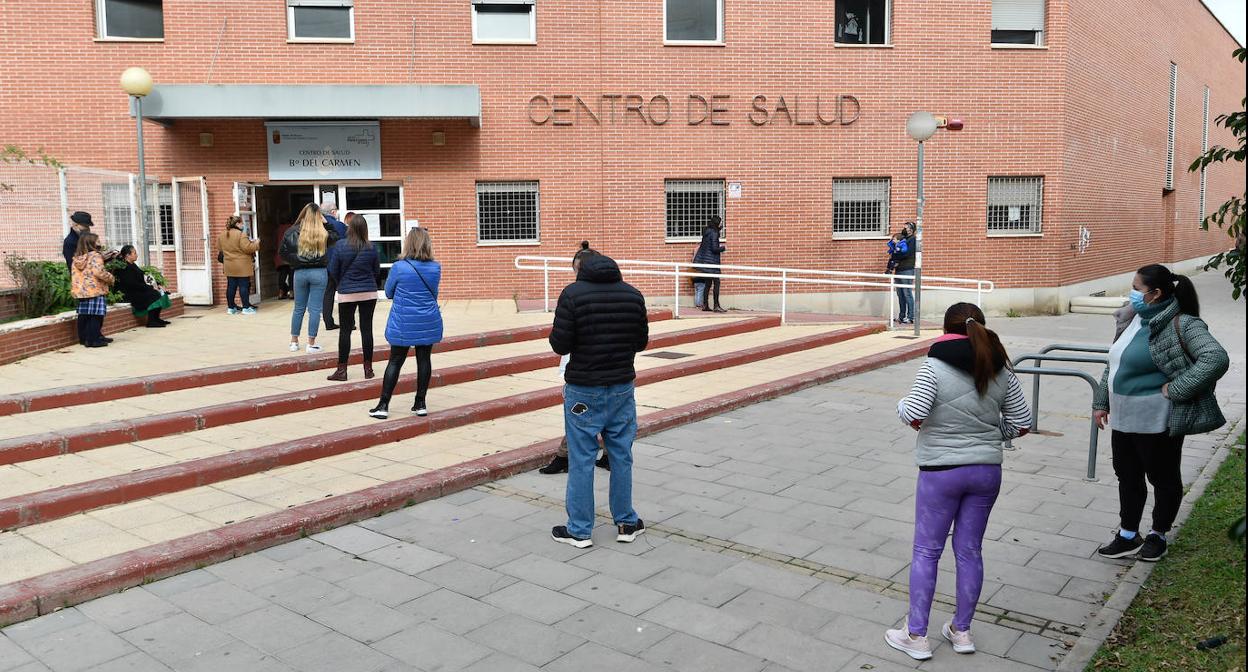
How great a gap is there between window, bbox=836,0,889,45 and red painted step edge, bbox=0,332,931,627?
12496 millimetres

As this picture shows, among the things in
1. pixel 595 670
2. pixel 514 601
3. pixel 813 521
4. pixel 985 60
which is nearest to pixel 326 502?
pixel 514 601

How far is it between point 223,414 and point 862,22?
1492 centimetres

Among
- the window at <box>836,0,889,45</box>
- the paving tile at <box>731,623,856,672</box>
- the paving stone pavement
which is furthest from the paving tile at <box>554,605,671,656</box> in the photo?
the window at <box>836,0,889,45</box>

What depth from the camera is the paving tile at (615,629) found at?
174 inches

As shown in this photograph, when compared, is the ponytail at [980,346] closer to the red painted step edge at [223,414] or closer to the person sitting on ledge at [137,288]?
the red painted step edge at [223,414]

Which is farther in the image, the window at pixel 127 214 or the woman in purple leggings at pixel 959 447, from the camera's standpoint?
the window at pixel 127 214

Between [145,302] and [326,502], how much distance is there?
27.2ft

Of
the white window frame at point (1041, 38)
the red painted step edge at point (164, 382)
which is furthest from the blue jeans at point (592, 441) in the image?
the white window frame at point (1041, 38)

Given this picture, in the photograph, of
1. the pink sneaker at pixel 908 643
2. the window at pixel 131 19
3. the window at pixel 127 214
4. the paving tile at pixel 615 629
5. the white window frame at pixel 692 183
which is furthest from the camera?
the white window frame at pixel 692 183

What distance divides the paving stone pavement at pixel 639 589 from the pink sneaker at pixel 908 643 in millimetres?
48

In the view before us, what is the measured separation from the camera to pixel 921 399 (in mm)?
4254

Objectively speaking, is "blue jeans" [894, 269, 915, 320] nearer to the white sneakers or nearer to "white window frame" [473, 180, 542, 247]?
"white window frame" [473, 180, 542, 247]

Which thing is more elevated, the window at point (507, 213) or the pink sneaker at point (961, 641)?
the window at point (507, 213)

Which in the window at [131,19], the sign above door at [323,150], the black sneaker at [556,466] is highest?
the window at [131,19]
